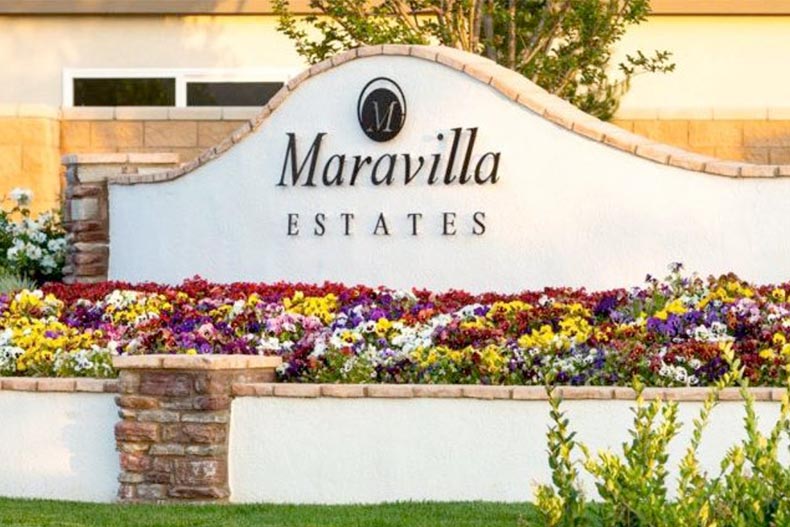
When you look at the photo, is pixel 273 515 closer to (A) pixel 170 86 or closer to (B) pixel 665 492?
(B) pixel 665 492

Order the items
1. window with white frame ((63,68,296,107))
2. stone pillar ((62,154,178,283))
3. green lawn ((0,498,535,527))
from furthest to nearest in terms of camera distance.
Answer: window with white frame ((63,68,296,107)) → stone pillar ((62,154,178,283)) → green lawn ((0,498,535,527))

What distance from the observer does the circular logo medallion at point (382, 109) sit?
15.7 meters

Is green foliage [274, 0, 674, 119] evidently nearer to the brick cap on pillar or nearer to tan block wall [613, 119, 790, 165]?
tan block wall [613, 119, 790, 165]

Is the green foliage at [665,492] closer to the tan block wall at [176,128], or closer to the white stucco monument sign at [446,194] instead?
the white stucco monument sign at [446,194]

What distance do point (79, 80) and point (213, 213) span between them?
22.6ft

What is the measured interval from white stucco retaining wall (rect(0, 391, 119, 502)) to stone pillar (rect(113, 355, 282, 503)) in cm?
37

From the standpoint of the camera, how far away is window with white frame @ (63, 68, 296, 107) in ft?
74.6

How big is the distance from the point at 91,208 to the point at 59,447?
5.36 meters

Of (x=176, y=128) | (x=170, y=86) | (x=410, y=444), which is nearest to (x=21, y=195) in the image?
(x=176, y=128)

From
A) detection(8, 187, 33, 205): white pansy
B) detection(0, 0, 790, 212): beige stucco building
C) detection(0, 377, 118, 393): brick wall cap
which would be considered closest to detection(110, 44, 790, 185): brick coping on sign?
detection(8, 187, 33, 205): white pansy

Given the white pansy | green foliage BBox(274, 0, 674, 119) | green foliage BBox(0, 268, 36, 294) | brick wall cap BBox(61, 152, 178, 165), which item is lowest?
green foliage BBox(0, 268, 36, 294)

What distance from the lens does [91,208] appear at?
57.3 ft

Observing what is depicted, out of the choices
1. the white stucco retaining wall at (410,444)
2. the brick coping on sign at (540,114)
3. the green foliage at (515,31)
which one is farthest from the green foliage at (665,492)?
the green foliage at (515,31)

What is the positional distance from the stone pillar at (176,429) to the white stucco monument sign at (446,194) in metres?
4.03
